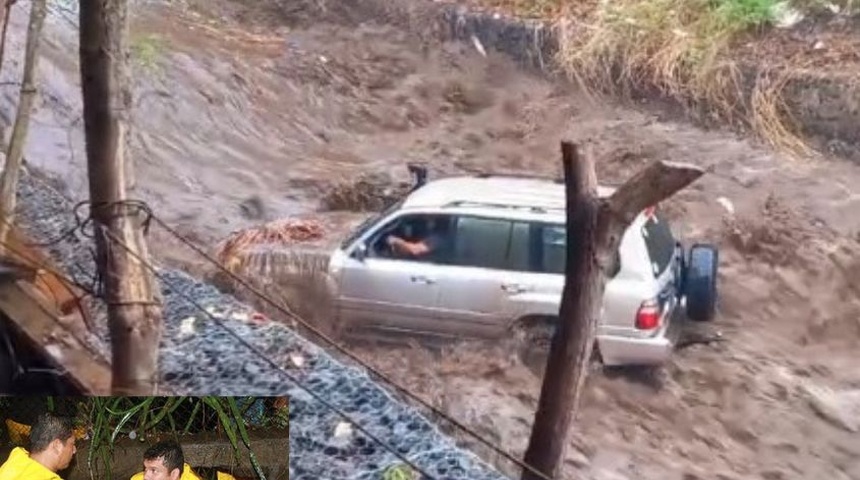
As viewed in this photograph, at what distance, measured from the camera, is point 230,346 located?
2330mm

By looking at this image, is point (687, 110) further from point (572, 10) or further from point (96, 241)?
point (96, 241)

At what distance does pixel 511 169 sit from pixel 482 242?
158 mm

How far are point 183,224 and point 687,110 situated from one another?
976mm

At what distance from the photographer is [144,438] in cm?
237

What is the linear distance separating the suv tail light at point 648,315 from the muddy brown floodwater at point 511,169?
0.27ft

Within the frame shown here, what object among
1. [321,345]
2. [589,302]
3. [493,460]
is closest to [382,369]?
[321,345]

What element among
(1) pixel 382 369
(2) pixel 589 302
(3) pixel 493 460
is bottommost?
(3) pixel 493 460

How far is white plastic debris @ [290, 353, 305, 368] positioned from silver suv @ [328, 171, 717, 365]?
11 centimetres

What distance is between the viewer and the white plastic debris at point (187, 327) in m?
2.33

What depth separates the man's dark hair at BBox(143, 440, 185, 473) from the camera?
234 centimetres

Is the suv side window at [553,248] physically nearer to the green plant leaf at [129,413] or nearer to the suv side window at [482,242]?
the suv side window at [482,242]

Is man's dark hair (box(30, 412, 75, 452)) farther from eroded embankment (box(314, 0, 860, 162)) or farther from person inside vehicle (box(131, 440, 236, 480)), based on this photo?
eroded embankment (box(314, 0, 860, 162))

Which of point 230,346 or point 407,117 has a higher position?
point 407,117

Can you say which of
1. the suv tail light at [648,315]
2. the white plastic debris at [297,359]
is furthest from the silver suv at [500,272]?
the white plastic debris at [297,359]
